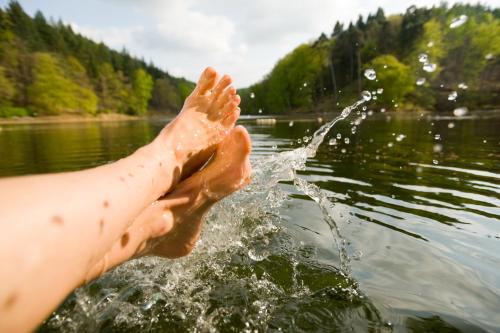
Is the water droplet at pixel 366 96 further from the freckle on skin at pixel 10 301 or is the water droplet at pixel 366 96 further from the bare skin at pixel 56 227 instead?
the freckle on skin at pixel 10 301

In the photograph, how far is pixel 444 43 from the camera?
721 inches

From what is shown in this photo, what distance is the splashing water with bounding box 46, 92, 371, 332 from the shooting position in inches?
62.1

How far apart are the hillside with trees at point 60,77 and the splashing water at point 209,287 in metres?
36.5

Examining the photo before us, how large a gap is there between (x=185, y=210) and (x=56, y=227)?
1076mm

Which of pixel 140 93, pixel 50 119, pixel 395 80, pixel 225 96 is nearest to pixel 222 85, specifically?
pixel 225 96

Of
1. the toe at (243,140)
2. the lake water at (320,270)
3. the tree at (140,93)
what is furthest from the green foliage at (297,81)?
the toe at (243,140)

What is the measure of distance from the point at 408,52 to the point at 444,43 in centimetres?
1550

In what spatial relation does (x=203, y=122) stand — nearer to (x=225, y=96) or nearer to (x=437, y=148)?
(x=225, y=96)

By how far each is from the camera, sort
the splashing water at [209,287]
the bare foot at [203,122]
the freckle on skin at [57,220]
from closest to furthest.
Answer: the freckle on skin at [57,220] < the splashing water at [209,287] < the bare foot at [203,122]

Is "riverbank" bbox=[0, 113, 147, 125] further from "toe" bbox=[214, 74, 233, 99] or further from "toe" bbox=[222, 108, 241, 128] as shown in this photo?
"toe" bbox=[222, 108, 241, 128]

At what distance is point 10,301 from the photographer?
727 millimetres

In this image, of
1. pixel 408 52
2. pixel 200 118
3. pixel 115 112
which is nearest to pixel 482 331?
pixel 200 118

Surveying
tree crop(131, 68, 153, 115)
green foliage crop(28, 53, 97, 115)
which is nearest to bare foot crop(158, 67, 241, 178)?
green foliage crop(28, 53, 97, 115)

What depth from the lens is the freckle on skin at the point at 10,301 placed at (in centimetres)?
72
